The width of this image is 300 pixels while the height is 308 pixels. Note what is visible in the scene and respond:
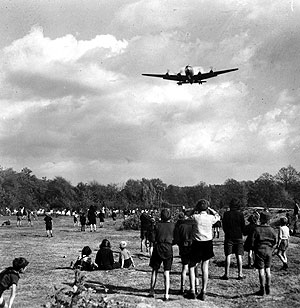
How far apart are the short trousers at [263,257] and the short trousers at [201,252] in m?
1.02

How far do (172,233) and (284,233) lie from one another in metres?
4.91

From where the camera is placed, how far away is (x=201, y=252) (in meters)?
8.56

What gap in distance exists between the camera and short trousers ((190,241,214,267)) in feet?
28.1

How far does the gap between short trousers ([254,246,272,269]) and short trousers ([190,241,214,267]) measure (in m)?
1.02

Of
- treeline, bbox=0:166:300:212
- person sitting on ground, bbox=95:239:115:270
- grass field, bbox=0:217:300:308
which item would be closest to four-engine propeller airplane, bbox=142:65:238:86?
grass field, bbox=0:217:300:308

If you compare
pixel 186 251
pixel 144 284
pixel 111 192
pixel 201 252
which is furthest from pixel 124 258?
pixel 111 192

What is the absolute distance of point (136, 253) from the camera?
1636cm

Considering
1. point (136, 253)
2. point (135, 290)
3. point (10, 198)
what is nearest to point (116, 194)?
point (10, 198)

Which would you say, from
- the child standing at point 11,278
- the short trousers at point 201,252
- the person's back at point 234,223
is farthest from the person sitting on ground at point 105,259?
the child standing at point 11,278

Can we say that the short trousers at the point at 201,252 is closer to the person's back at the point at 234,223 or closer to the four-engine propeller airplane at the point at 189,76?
the person's back at the point at 234,223

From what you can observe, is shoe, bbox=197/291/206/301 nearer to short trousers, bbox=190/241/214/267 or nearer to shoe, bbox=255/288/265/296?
short trousers, bbox=190/241/214/267

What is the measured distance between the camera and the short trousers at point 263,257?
8.94 m

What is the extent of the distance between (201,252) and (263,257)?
132cm

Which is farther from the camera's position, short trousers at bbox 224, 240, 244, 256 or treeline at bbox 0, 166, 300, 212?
treeline at bbox 0, 166, 300, 212
